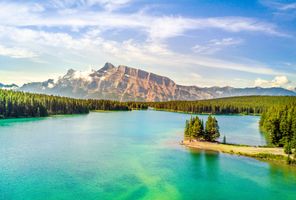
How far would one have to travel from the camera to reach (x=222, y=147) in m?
82.5

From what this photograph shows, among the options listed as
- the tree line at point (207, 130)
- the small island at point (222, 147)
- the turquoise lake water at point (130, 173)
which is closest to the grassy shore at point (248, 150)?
the small island at point (222, 147)

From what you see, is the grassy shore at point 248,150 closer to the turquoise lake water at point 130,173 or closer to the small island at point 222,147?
the small island at point 222,147

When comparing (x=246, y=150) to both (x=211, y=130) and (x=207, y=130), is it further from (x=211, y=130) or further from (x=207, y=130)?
(x=207, y=130)

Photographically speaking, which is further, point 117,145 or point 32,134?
point 32,134

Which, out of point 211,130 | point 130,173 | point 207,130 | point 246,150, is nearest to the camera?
point 130,173

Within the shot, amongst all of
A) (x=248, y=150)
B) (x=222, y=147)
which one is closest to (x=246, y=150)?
(x=248, y=150)

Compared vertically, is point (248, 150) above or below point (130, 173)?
above

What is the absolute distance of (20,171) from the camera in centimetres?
5575

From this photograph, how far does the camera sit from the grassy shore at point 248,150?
232 ft

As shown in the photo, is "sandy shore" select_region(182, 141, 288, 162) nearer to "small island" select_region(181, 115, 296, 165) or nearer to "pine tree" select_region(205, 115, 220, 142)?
"small island" select_region(181, 115, 296, 165)

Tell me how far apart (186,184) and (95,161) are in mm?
22761

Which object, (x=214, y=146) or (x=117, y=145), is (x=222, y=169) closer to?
(x=214, y=146)

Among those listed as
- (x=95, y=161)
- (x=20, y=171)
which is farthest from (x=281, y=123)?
(x=20, y=171)

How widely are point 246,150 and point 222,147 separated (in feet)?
21.4
